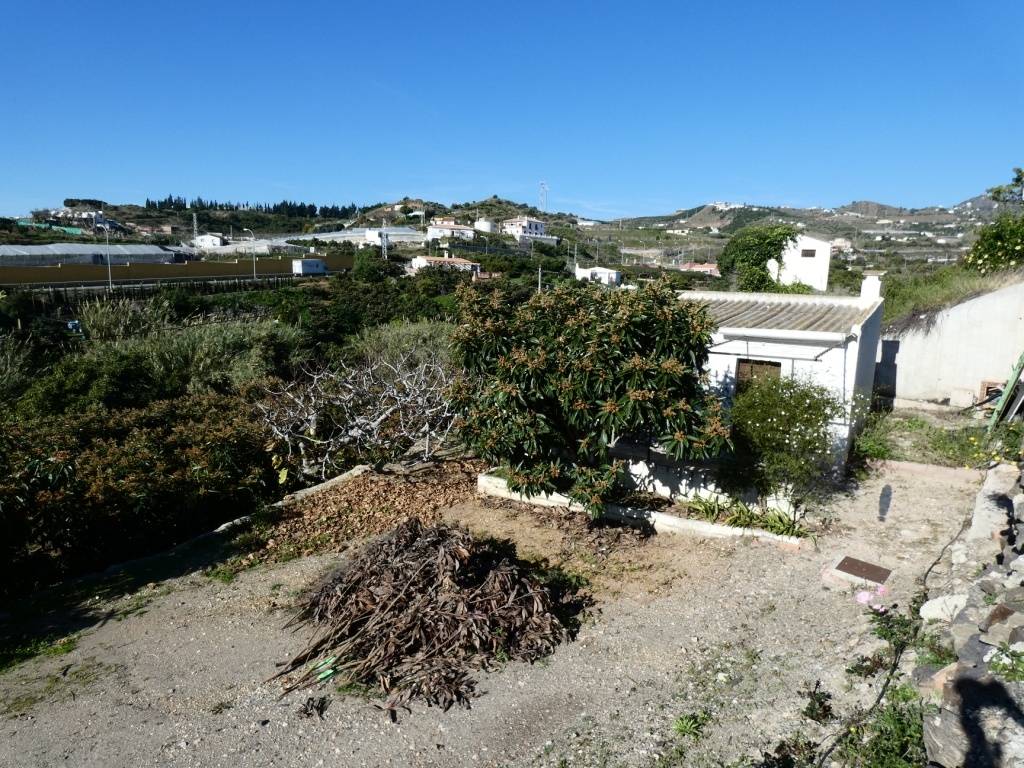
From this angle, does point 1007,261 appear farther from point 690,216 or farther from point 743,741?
point 690,216

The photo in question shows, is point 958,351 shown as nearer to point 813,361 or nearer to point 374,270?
point 813,361

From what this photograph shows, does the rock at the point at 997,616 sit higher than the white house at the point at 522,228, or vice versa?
the white house at the point at 522,228

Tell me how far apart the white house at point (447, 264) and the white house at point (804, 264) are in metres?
33.2

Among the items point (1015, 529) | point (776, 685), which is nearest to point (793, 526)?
point (1015, 529)

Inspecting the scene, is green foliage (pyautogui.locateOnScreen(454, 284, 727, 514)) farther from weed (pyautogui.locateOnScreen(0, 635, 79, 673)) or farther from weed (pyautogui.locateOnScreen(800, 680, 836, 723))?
weed (pyautogui.locateOnScreen(0, 635, 79, 673))

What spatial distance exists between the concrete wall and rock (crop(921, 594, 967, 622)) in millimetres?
10325

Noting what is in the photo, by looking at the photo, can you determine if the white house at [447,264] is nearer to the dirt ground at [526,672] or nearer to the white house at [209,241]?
the white house at [209,241]

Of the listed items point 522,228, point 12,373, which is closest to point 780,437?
point 12,373

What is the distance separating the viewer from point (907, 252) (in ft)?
201

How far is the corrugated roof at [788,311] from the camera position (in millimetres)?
10852

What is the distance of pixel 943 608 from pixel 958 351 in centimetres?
1084

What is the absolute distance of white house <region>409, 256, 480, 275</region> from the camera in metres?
57.6

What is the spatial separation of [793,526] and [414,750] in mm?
5627

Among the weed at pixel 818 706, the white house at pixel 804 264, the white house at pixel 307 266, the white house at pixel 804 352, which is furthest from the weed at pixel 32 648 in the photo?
the white house at pixel 307 266
